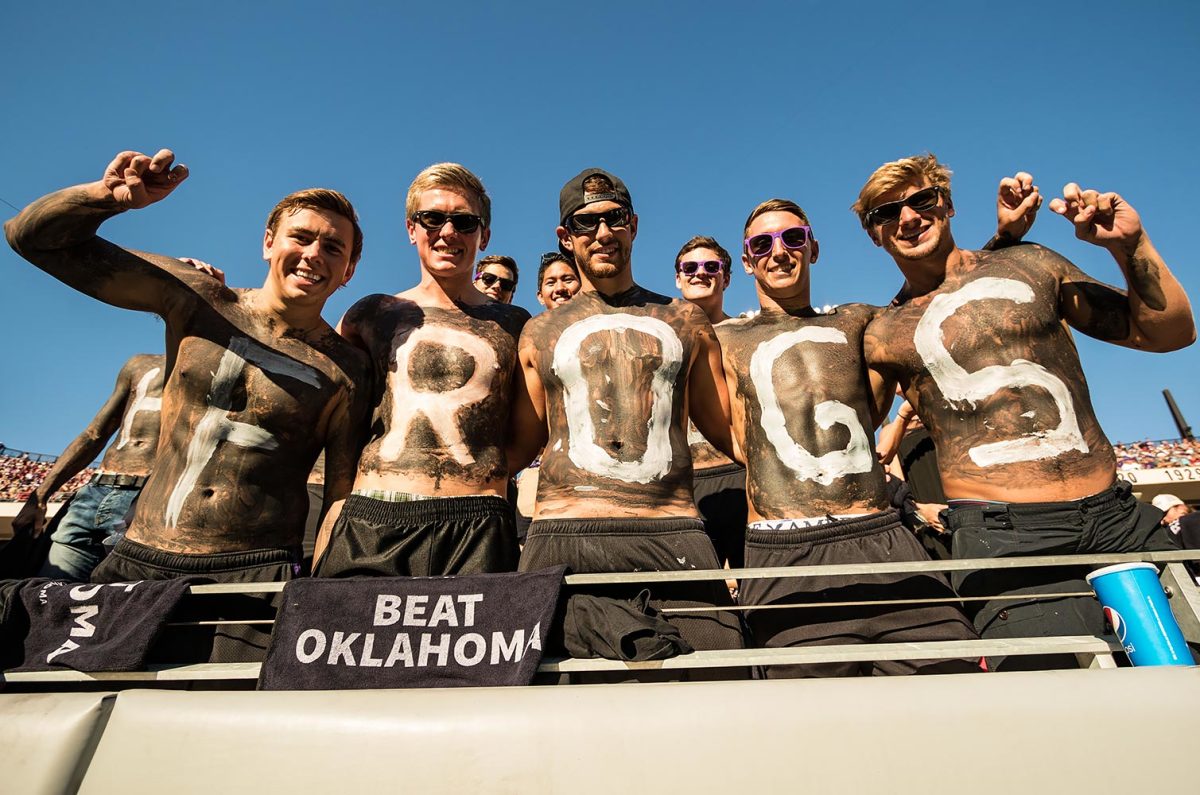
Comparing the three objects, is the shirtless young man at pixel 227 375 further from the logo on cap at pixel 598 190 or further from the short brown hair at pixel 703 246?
the short brown hair at pixel 703 246

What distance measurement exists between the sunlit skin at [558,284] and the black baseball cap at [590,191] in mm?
2498

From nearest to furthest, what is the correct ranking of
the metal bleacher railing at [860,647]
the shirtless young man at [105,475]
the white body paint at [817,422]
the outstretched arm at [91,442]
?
the metal bleacher railing at [860,647], the white body paint at [817,422], the shirtless young man at [105,475], the outstretched arm at [91,442]

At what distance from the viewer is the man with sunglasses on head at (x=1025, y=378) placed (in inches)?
108

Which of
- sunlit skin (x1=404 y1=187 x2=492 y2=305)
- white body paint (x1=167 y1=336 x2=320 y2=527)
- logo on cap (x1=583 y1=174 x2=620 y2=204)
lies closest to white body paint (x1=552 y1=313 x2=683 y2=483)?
logo on cap (x1=583 y1=174 x2=620 y2=204)

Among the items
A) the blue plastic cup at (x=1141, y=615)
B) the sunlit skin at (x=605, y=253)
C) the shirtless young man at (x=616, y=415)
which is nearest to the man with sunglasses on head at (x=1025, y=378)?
the blue plastic cup at (x=1141, y=615)

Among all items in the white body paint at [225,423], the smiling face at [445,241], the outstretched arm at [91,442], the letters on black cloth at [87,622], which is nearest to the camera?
the letters on black cloth at [87,622]

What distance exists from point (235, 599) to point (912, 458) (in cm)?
524

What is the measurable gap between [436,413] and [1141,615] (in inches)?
110

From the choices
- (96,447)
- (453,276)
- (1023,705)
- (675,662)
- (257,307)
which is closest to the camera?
(1023,705)

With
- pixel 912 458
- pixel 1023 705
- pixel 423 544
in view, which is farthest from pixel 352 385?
pixel 912 458

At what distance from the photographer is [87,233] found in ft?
9.32

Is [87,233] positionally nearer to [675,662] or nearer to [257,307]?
[257,307]

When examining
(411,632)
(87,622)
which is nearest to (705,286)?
(411,632)

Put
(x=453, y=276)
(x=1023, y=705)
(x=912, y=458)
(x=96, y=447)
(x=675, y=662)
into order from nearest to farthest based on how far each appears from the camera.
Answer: (x=1023, y=705), (x=675, y=662), (x=453, y=276), (x=96, y=447), (x=912, y=458)
